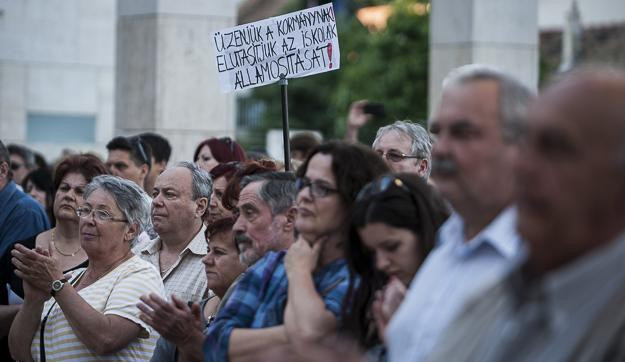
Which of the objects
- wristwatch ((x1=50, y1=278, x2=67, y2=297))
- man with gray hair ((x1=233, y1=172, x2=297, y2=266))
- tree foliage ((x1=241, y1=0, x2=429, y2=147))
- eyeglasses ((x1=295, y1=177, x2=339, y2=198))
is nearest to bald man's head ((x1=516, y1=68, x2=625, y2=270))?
eyeglasses ((x1=295, y1=177, x2=339, y2=198))

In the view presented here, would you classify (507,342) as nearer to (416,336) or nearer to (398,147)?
(416,336)

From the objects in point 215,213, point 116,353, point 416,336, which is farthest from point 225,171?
point 416,336

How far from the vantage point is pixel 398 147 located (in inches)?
241

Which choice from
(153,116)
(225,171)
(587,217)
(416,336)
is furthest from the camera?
(153,116)

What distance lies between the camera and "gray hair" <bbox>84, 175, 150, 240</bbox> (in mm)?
5750

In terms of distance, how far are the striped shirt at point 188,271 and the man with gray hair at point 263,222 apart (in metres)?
1.21

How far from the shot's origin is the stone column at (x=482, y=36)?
10.8m

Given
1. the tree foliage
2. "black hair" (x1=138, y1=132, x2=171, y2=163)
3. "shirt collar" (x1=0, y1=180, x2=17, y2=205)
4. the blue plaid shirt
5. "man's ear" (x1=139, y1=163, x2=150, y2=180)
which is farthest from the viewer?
the tree foliage

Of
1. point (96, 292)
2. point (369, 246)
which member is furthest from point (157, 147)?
point (369, 246)

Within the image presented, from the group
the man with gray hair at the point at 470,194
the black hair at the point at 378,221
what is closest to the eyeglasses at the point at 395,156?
the black hair at the point at 378,221

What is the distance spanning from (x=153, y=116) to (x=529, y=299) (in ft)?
27.9

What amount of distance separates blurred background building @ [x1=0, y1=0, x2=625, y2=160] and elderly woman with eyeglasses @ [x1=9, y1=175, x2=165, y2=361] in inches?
183

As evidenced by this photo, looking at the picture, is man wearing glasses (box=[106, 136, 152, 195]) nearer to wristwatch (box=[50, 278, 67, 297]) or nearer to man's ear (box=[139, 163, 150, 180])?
man's ear (box=[139, 163, 150, 180])

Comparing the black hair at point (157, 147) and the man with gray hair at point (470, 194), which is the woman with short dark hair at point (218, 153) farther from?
the man with gray hair at point (470, 194)
